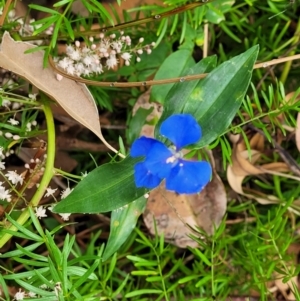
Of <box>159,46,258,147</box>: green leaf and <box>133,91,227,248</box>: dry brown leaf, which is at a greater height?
<box>159,46,258,147</box>: green leaf

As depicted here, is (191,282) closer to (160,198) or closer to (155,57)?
(160,198)

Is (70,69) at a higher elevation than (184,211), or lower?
higher

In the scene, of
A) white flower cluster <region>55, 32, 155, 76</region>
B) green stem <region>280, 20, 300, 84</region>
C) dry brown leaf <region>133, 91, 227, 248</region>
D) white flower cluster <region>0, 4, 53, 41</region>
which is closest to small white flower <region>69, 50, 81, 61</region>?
white flower cluster <region>55, 32, 155, 76</region>

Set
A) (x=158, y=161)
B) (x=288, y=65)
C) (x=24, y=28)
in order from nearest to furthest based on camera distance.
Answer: (x=158, y=161), (x=24, y=28), (x=288, y=65)

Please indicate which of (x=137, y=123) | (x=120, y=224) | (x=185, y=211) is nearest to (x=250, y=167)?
(x=185, y=211)

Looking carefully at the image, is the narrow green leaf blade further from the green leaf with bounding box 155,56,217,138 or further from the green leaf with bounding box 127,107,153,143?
the green leaf with bounding box 127,107,153,143

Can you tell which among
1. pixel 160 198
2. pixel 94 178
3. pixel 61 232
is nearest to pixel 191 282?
pixel 160 198

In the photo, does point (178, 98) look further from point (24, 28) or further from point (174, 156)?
point (24, 28)
